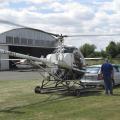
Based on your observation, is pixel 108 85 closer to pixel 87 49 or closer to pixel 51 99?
pixel 51 99

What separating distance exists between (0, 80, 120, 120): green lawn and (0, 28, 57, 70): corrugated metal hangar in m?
44.5

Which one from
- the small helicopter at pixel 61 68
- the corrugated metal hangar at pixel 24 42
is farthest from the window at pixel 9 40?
the small helicopter at pixel 61 68

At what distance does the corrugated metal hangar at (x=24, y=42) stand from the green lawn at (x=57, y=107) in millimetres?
44516

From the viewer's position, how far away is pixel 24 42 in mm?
67562

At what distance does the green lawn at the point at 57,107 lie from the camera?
40.2ft

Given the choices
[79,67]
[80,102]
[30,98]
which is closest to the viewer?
[80,102]

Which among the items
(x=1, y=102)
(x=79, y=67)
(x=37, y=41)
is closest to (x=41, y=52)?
(x=37, y=41)

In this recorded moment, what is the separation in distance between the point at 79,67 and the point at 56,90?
1.99 metres

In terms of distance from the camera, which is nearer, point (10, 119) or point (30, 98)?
point (10, 119)

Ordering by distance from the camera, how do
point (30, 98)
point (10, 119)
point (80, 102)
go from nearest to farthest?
point (10, 119) < point (80, 102) < point (30, 98)

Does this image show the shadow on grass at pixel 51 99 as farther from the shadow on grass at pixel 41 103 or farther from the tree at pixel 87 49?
the tree at pixel 87 49

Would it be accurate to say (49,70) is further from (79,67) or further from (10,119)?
(10,119)

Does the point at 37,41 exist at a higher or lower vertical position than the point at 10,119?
higher

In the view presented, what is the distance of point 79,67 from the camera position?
20656 mm
